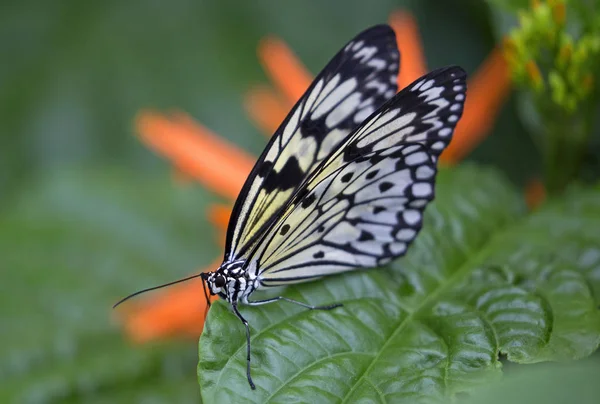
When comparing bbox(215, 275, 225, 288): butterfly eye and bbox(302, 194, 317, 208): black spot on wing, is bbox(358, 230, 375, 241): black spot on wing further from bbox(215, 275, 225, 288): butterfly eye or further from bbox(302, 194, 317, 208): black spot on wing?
bbox(215, 275, 225, 288): butterfly eye

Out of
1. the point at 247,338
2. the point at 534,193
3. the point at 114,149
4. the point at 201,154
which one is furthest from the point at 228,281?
the point at 114,149

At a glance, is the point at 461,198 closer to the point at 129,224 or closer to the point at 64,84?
the point at 129,224

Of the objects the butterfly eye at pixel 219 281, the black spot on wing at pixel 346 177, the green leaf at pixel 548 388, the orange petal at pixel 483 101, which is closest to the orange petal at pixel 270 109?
the orange petal at pixel 483 101

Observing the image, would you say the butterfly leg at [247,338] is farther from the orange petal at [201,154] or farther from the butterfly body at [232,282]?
the orange petal at [201,154]

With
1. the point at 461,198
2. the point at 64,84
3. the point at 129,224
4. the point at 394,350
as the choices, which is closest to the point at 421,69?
the point at 461,198

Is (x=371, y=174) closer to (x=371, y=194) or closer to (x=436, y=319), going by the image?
(x=371, y=194)
